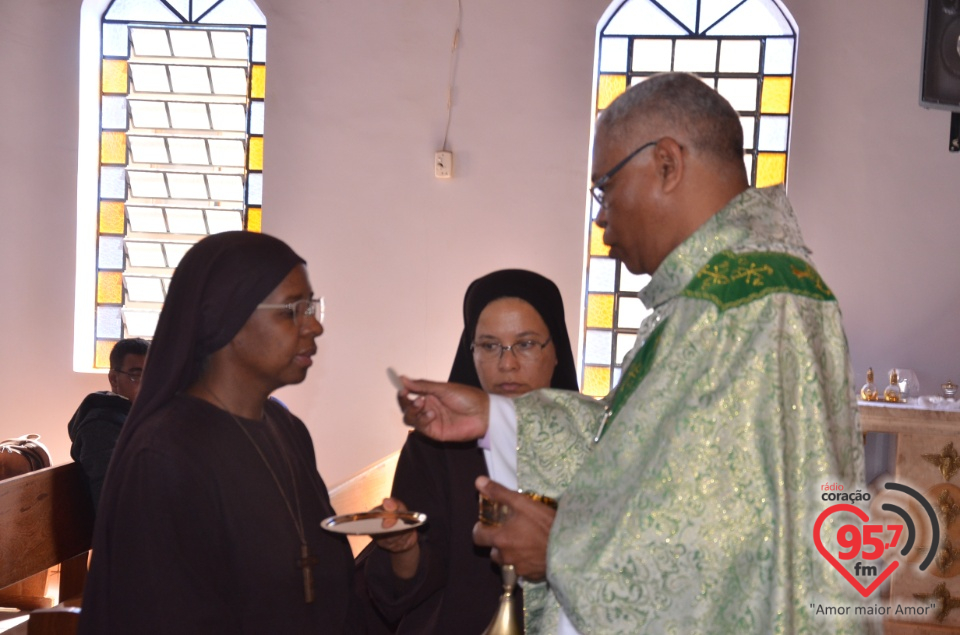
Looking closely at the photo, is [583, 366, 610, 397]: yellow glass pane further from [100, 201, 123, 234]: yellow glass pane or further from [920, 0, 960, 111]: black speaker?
[100, 201, 123, 234]: yellow glass pane

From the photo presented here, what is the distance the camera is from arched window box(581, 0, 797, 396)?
7.30 metres

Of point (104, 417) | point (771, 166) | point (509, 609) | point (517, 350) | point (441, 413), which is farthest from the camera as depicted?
point (771, 166)

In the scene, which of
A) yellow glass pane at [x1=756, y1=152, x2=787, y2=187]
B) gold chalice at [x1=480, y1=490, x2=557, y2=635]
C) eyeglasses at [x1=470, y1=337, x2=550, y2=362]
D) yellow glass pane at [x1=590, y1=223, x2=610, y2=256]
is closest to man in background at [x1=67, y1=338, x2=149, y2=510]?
eyeglasses at [x1=470, y1=337, x2=550, y2=362]

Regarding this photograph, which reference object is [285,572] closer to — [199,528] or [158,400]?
[199,528]

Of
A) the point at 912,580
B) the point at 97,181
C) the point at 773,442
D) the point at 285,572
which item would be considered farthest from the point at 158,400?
the point at 97,181

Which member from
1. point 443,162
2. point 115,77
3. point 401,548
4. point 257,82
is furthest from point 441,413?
point 115,77

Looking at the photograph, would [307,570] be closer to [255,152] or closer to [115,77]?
[255,152]

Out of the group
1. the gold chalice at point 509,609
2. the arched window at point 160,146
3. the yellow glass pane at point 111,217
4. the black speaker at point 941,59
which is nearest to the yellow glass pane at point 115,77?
the arched window at point 160,146

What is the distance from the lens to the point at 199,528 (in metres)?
2.30

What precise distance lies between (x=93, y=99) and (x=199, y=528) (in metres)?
6.47

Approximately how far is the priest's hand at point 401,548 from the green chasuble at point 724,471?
2.71ft

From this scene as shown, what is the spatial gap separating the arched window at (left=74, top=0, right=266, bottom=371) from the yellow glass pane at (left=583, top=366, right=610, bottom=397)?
120 inches

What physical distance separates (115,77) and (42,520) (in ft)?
16.6

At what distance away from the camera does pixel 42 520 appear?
386 cm
